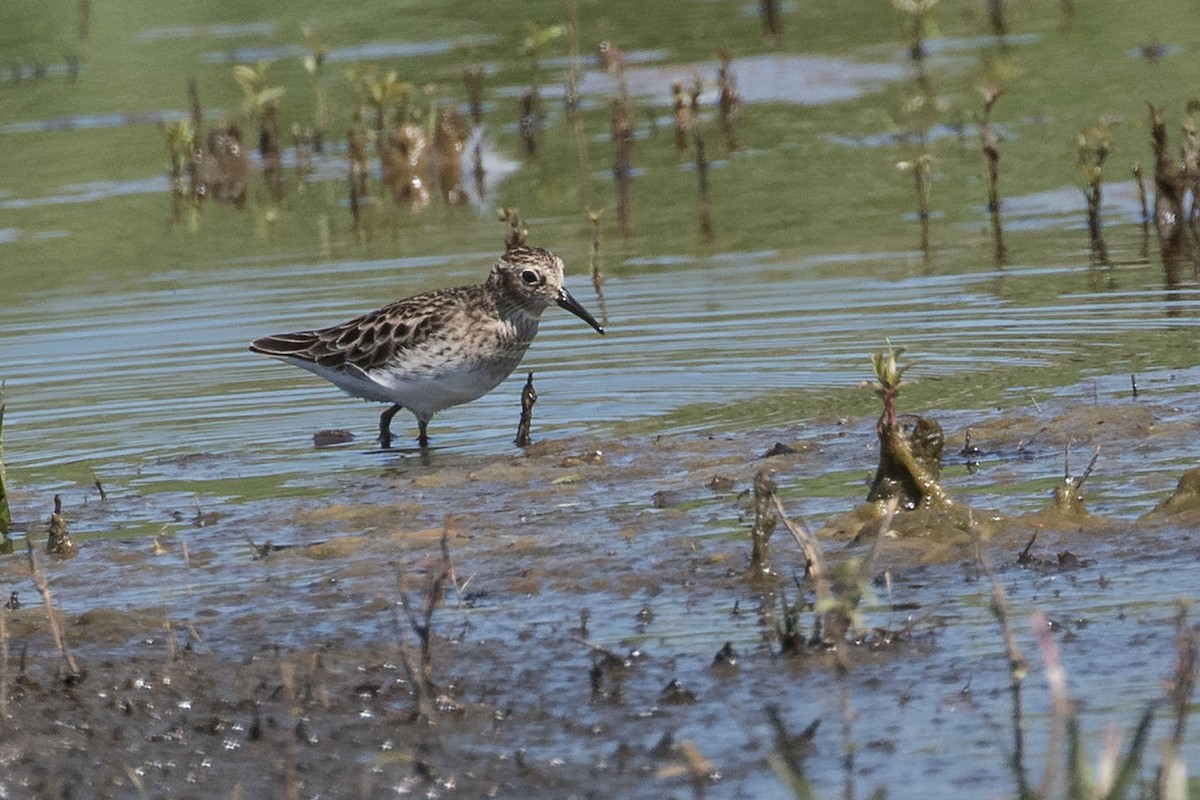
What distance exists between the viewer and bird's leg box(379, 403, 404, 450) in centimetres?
959

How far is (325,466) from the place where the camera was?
29.1 feet

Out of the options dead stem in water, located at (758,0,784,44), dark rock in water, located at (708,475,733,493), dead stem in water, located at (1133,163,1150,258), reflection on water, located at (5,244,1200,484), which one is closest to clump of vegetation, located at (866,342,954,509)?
dark rock in water, located at (708,475,733,493)

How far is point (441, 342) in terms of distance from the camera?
934 cm

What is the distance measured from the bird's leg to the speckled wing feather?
1.02 ft

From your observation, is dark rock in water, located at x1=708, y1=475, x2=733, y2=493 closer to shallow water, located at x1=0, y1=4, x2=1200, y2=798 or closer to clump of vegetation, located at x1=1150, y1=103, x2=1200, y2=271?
shallow water, located at x1=0, y1=4, x2=1200, y2=798

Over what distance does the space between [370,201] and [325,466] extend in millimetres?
7773

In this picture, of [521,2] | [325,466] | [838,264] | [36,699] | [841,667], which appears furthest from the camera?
[521,2]

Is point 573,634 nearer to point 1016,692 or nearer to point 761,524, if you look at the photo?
point 761,524

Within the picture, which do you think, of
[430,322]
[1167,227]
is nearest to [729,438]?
[430,322]

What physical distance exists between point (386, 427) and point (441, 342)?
61 centimetres

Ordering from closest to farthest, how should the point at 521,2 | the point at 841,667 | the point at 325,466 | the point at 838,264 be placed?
the point at 841,667 → the point at 325,466 → the point at 838,264 → the point at 521,2

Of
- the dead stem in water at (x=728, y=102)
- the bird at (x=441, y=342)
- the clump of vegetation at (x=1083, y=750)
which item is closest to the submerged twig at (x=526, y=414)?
the bird at (x=441, y=342)

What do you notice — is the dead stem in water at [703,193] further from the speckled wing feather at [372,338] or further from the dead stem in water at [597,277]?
the speckled wing feather at [372,338]

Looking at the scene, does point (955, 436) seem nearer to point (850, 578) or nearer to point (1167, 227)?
point (850, 578)
